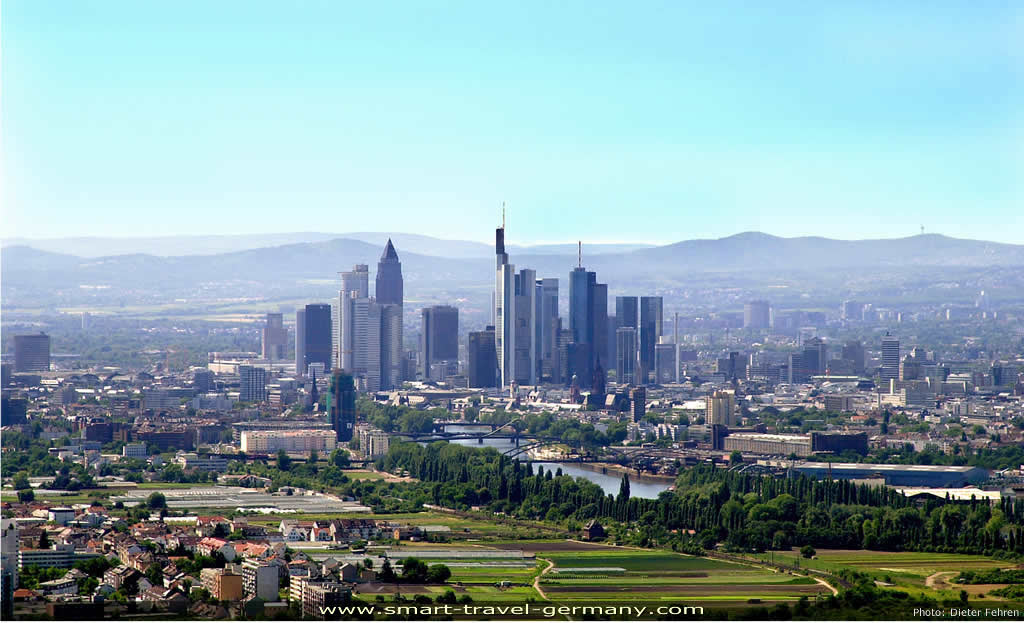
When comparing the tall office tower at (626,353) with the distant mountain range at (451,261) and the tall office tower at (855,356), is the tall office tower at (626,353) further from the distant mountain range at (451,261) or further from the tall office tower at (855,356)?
the distant mountain range at (451,261)

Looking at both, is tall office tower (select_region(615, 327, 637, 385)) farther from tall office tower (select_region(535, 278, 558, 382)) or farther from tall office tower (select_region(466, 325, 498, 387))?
tall office tower (select_region(466, 325, 498, 387))

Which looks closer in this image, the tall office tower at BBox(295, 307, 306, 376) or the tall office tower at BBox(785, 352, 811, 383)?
the tall office tower at BBox(295, 307, 306, 376)

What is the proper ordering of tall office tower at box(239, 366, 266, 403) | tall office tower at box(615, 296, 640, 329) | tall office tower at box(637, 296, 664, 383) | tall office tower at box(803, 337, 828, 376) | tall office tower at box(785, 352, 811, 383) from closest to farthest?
tall office tower at box(239, 366, 266, 403) < tall office tower at box(785, 352, 811, 383) < tall office tower at box(637, 296, 664, 383) < tall office tower at box(803, 337, 828, 376) < tall office tower at box(615, 296, 640, 329)

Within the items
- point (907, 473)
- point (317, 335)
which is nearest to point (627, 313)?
point (317, 335)

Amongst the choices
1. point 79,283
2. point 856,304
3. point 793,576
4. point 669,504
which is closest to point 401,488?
point 669,504

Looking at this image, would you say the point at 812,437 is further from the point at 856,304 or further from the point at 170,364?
the point at 856,304

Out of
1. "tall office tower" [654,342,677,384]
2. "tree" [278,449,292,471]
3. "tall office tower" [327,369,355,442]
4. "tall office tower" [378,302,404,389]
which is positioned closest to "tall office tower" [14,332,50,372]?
"tall office tower" [378,302,404,389]
